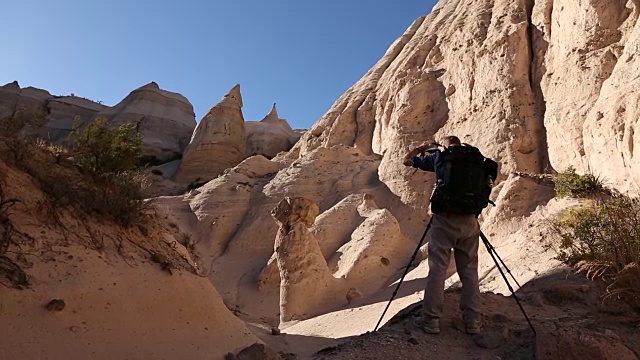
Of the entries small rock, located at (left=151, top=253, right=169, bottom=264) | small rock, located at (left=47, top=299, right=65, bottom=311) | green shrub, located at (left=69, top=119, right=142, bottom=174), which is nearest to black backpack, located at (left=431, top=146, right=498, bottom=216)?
small rock, located at (left=151, top=253, right=169, bottom=264)

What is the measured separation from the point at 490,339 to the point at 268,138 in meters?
31.7

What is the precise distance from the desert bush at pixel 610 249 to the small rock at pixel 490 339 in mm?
1095

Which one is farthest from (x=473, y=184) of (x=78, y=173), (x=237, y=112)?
(x=237, y=112)

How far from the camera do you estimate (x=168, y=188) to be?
2827 centimetres

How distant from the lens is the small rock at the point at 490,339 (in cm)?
393

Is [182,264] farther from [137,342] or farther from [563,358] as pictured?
[563,358]

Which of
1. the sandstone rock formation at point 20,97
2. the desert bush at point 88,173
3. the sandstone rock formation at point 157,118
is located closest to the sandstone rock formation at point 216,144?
the sandstone rock formation at point 157,118

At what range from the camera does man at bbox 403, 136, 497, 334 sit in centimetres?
420

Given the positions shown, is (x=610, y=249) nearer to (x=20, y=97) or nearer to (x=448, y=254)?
(x=448, y=254)

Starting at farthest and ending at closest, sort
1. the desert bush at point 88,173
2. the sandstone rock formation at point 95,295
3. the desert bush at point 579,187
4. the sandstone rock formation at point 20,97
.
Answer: the sandstone rock formation at point 20,97, the desert bush at point 579,187, the desert bush at point 88,173, the sandstone rock formation at point 95,295

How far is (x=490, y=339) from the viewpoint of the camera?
398cm

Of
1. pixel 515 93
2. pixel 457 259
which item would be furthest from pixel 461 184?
pixel 515 93

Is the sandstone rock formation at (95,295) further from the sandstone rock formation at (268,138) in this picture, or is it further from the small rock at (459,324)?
the sandstone rock formation at (268,138)

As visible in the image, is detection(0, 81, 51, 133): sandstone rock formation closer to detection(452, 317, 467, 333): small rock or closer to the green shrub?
the green shrub
